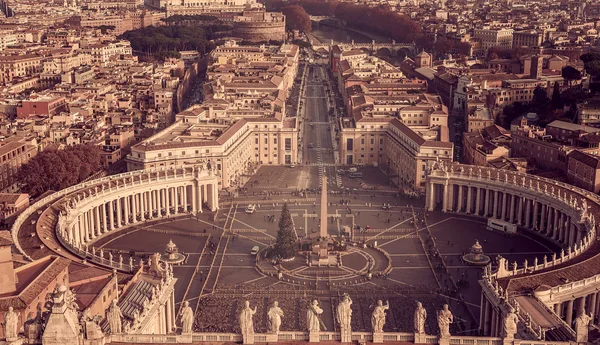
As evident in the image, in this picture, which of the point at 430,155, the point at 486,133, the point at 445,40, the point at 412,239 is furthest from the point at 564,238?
the point at 445,40

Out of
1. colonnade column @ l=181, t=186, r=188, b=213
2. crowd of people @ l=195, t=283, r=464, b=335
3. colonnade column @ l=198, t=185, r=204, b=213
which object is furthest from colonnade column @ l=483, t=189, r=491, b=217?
colonnade column @ l=181, t=186, r=188, b=213

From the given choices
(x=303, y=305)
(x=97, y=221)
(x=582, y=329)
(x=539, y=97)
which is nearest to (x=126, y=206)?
(x=97, y=221)

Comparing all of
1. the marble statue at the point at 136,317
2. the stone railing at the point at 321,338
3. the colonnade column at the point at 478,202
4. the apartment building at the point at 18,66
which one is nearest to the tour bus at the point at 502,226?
the colonnade column at the point at 478,202

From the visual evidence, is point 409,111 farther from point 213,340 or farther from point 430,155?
point 213,340

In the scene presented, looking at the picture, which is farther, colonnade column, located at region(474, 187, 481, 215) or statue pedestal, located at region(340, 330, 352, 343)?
colonnade column, located at region(474, 187, 481, 215)

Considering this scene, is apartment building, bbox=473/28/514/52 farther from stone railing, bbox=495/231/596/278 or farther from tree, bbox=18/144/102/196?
stone railing, bbox=495/231/596/278

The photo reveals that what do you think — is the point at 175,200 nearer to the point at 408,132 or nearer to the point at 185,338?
the point at 408,132
